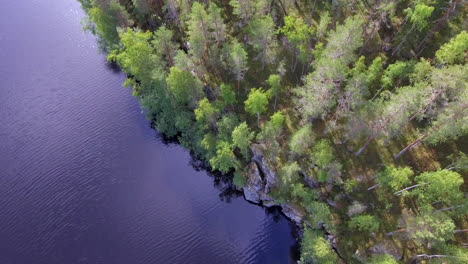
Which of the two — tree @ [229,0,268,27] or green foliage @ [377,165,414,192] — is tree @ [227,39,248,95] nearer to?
tree @ [229,0,268,27]

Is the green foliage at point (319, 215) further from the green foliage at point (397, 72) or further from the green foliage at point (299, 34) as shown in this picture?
the green foliage at point (299, 34)

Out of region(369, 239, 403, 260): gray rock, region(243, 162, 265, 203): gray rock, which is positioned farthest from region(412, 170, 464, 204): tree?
region(243, 162, 265, 203): gray rock

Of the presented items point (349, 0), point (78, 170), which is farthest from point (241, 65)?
point (78, 170)

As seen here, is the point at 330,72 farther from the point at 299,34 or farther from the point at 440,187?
the point at 440,187

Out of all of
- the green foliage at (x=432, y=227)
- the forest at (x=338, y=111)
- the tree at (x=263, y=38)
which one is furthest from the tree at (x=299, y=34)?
the green foliage at (x=432, y=227)

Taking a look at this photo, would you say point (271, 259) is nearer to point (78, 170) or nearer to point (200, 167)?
point (200, 167)

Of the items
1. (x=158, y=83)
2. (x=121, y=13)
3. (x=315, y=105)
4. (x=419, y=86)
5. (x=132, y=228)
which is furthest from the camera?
(x=121, y=13)
